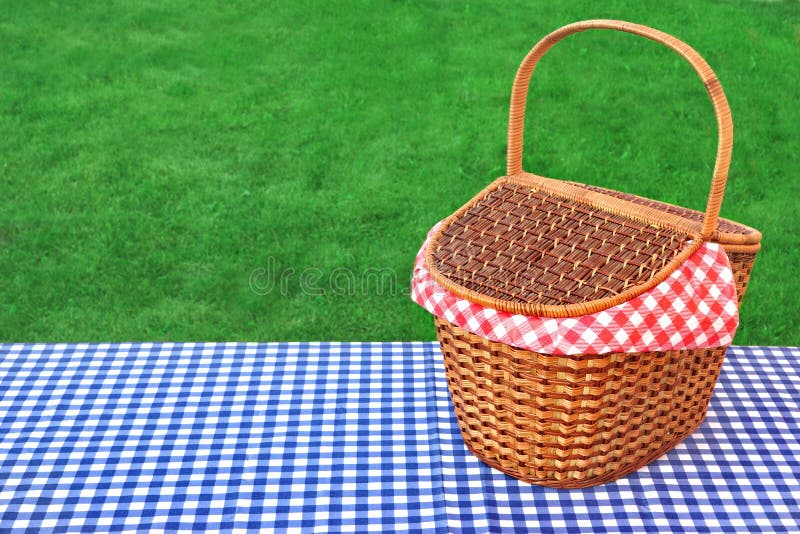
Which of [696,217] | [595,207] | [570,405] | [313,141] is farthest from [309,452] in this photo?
[313,141]

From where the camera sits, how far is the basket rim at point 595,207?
1655 millimetres

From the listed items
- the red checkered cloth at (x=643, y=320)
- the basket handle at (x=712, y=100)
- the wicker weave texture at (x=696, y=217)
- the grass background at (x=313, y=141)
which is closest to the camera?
the red checkered cloth at (x=643, y=320)

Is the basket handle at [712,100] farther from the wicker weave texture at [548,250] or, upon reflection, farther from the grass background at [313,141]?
the grass background at [313,141]

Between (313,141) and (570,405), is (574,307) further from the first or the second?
(313,141)

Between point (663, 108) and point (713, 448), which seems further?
point (663, 108)

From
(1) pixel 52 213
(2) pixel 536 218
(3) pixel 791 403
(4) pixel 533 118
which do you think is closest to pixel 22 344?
(1) pixel 52 213

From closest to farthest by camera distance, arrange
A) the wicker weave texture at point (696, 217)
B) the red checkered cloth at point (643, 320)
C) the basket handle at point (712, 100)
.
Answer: the red checkered cloth at point (643, 320), the basket handle at point (712, 100), the wicker weave texture at point (696, 217)

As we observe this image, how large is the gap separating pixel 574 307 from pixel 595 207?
1.28 feet

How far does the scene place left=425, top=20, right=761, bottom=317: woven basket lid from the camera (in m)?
1.71

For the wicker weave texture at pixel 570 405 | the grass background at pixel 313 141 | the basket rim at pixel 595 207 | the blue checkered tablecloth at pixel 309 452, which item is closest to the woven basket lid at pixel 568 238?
the basket rim at pixel 595 207

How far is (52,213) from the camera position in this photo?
345 centimetres

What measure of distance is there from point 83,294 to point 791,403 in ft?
7.69

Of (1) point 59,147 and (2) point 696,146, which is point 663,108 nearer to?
(2) point 696,146

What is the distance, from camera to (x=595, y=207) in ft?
6.41
